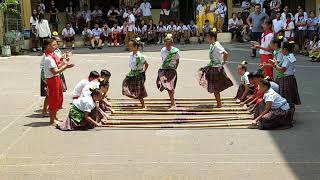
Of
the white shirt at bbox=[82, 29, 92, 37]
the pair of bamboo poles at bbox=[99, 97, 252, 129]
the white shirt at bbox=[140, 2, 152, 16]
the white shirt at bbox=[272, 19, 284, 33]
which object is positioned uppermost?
the white shirt at bbox=[140, 2, 152, 16]

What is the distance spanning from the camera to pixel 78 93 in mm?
10359

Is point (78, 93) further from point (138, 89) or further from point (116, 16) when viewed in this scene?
point (116, 16)

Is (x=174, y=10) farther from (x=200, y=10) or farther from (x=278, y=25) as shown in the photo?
(x=278, y=25)

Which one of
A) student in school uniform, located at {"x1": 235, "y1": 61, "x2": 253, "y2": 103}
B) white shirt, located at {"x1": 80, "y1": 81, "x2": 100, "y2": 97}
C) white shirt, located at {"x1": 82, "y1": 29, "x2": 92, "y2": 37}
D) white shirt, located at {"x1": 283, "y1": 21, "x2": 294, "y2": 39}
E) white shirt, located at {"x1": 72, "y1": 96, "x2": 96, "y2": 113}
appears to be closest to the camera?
white shirt, located at {"x1": 72, "y1": 96, "x2": 96, "y2": 113}

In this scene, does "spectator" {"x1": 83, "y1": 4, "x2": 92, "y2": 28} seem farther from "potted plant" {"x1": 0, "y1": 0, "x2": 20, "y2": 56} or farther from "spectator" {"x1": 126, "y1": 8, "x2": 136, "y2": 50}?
"potted plant" {"x1": 0, "y1": 0, "x2": 20, "y2": 56}

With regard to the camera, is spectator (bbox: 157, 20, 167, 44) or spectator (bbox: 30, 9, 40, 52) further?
spectator (bbox: 157, 20, 167, 44)

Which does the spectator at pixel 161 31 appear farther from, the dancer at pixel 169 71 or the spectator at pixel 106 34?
the dancer at pixel 169 71

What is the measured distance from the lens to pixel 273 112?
9273mm

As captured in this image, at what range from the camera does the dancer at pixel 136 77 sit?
1090 centimetres

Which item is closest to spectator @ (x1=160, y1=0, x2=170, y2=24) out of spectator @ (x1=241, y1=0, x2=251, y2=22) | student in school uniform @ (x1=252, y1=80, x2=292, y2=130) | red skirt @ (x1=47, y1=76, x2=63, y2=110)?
spectator @ (x1=241, y1=0, x2=251, y2=22)

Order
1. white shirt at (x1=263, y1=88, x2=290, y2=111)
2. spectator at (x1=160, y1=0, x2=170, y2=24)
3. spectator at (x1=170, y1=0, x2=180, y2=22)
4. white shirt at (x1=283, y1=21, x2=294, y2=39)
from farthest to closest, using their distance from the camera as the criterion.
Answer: spectator at (x1=170, y1=0, x2=180, y2=22)
spectator at (x1=160, y1=0, x2=170, y2=24)
white shirt at (x1=283, y1=21, x2=294, y2=39)
white shirt at (x1=263, y1=88, x2=290, y2=111)

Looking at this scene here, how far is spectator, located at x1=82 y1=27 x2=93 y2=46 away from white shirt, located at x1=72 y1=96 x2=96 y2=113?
14.3m

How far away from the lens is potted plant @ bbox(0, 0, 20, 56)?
70.3ft

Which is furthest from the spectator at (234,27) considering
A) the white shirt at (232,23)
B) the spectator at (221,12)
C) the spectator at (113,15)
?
the spectator at (113,15)
